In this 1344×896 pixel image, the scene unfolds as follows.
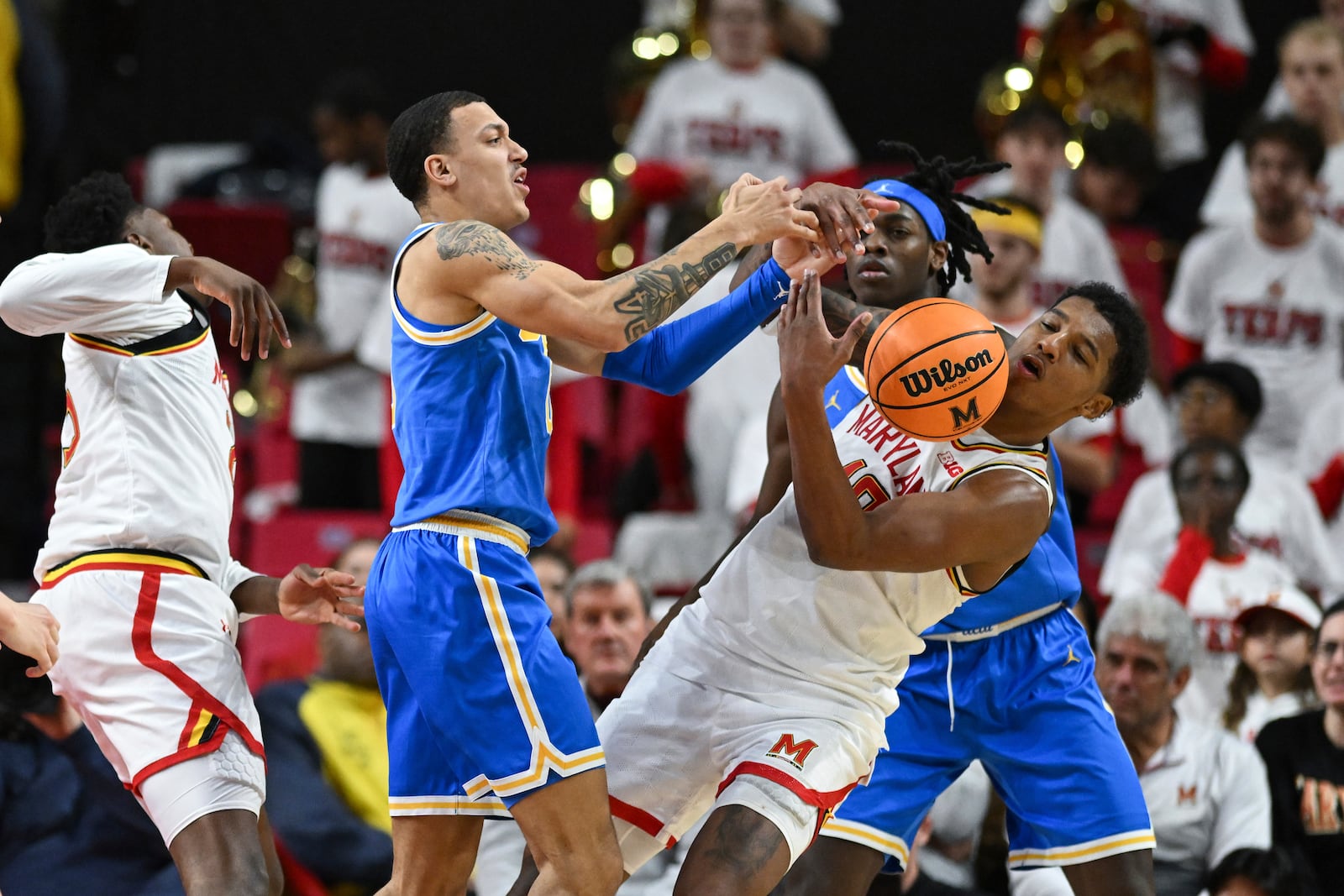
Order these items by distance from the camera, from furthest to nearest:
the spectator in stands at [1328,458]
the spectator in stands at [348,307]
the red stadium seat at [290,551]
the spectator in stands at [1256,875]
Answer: the spectator in stands at [348,307] → the spectator in stands at [1328,458] → the red stadium seat at [290,551] → the spectator in stands at [1256,875]

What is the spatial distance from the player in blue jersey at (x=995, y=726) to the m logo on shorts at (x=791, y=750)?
770 mm

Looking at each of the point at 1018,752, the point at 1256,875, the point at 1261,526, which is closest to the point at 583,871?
the point at 1018,752

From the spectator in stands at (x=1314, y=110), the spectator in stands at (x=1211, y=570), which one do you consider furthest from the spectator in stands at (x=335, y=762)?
the spectator in stands at (x=1314, y=110)

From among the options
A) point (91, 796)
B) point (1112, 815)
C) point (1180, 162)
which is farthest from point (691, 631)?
Result: point (1180, 162)

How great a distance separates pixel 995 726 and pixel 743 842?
124 centimetres

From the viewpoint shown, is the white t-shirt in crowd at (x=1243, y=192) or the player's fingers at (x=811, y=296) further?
the white t-shirt in crowd at (x=1243, y=192)

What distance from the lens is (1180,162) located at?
10.0 m

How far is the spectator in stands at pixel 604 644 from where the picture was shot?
5.66m

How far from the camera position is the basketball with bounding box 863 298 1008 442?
3.88m

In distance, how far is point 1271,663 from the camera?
21.5 ft

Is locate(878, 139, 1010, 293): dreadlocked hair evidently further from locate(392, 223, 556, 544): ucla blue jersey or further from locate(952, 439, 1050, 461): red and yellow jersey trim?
locate(392, 223, 556, 544): ucla blue jersey

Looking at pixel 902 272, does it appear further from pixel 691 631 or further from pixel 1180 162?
pixel 1180 162

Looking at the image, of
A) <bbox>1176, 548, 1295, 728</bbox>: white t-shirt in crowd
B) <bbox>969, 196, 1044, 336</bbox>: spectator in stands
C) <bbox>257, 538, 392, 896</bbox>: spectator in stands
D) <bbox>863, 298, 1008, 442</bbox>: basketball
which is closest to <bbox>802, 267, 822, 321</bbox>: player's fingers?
<bbox>863, 298, 1008, 442</bbox>: basketball

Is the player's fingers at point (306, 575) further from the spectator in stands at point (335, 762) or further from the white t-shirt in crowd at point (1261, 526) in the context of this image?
the white t-shirt in crowd at point (1261, 526)
